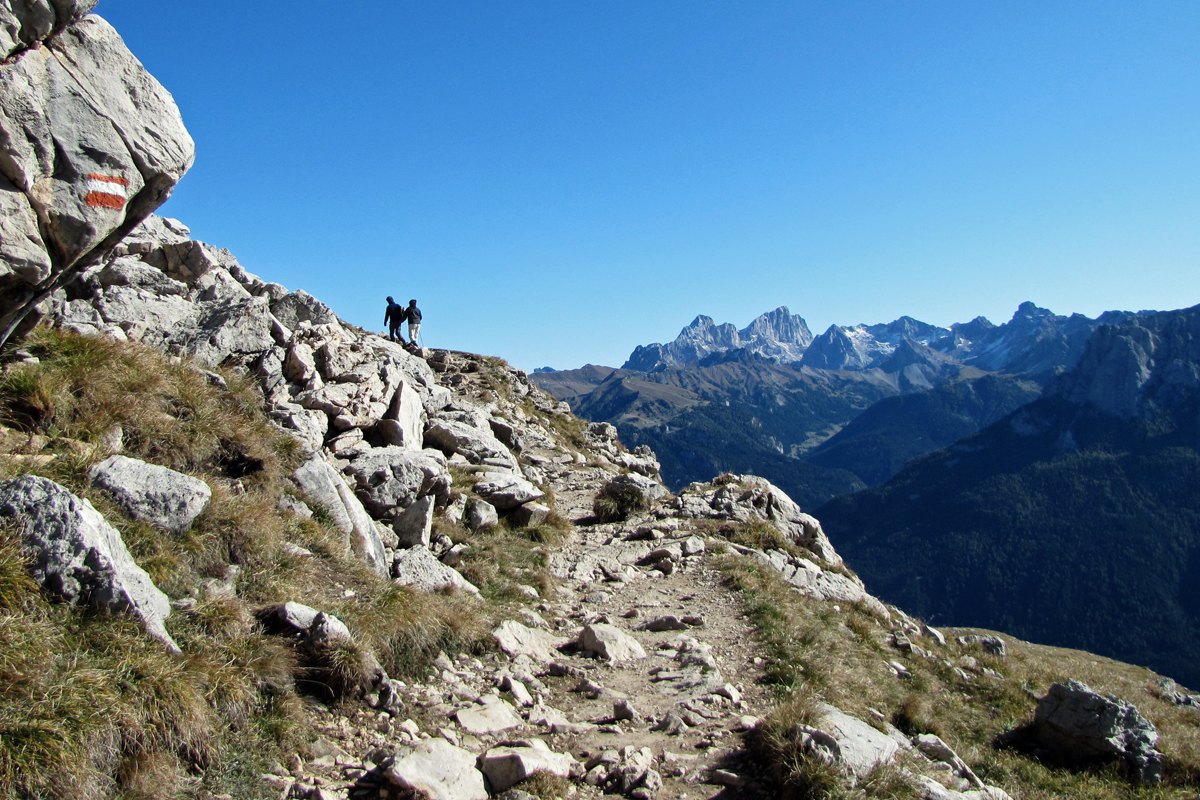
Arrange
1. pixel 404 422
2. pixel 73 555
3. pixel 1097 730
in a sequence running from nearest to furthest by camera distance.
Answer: pixel 73 555, pixel 1097 730, pixel 404 422

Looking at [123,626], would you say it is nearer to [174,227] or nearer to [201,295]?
[201,295]

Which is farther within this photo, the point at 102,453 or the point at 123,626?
the point at 102,453

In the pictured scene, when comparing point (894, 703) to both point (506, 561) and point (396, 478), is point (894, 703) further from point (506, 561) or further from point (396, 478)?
point (396, 478)

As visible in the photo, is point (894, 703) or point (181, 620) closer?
point (181, 620)

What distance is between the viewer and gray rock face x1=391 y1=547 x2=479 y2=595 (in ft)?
36.9

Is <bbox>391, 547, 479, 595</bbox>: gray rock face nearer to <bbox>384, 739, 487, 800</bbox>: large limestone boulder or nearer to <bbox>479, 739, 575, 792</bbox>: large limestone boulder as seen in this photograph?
<bbox>384, 739, 487, 800</bbox>: large limestone boulder

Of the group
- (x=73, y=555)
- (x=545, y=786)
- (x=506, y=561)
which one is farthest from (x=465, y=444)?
(x=545, y=786)

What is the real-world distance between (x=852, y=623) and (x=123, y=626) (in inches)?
570

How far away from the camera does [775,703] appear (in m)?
9.62

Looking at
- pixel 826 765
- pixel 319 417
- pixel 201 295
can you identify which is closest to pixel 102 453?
pixel 319 417

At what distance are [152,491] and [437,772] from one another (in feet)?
16.9

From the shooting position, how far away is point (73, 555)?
639 centimetres

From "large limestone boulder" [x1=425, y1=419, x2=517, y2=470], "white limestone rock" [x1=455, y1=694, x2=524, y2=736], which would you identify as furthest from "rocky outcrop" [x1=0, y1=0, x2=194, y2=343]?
"large limestone boulder" [x1=425, y1=419, x2=517, y2=470]

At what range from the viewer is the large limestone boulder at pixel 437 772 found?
6.22 metres
